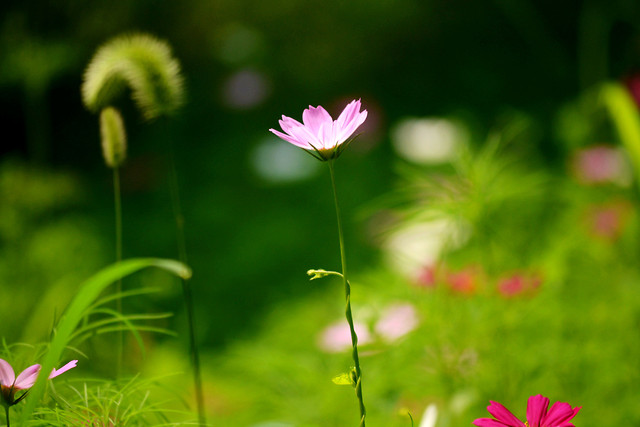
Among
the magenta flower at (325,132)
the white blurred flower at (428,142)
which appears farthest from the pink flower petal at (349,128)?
the white blurred flower at (428,142)

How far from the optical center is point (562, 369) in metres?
0.70

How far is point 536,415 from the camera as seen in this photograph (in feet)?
1.03

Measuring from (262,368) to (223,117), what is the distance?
5.40 feet

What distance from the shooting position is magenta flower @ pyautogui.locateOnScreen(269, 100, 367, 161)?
318 millimetres

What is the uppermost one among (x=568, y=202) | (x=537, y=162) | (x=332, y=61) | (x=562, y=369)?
(x=332, y=61)

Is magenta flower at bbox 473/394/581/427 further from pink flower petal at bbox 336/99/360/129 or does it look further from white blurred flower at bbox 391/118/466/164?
white blurred flower at bbox 391/118/466/164

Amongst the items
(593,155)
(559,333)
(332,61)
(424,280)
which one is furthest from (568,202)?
(332,61)

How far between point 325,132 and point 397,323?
0.38 metres

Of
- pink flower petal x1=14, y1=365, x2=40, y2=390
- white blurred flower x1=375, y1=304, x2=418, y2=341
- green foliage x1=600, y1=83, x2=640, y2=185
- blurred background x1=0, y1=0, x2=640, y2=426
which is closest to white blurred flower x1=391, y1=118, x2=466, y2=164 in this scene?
blurred background x1=0, y1=0, x2=640, y2=426

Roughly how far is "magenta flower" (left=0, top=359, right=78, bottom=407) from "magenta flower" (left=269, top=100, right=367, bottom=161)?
0.55 ft

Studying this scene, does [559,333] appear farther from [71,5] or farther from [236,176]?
[236,176]

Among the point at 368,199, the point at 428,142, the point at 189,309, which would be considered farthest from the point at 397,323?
the point at 368,199

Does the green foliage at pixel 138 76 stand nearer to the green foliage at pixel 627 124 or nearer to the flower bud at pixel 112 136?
the flower bud at pixel 112 136

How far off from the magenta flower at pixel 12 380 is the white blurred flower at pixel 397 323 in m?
0.38
